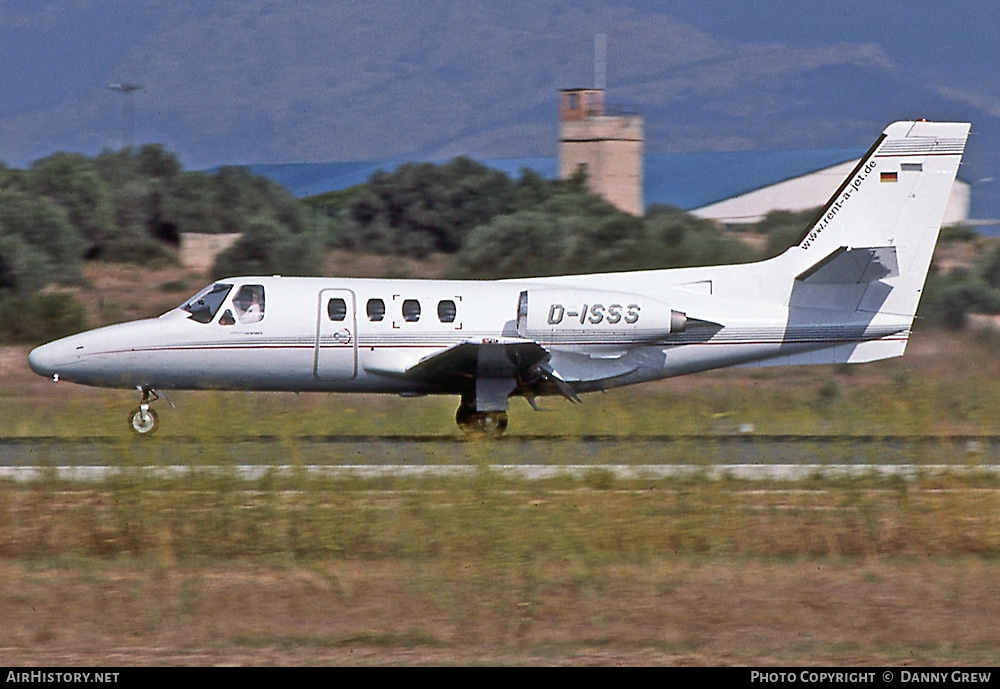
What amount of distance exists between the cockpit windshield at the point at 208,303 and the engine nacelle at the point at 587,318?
3.80 m

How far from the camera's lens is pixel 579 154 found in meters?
67.7

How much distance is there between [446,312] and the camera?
17.3 metres

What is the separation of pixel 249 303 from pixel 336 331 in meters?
1.17

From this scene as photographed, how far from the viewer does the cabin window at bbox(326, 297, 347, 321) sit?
17.0 metres

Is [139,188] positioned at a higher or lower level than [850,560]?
higher

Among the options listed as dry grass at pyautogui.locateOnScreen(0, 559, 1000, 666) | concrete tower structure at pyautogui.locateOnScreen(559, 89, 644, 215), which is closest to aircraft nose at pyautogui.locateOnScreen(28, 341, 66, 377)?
dry grass at pyautogui.locateOnScreen(0, 559, 1000, 666)

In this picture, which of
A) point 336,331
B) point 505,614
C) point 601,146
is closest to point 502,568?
point 505,614

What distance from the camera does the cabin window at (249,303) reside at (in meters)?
17.0

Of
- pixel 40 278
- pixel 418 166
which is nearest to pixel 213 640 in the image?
pixel 40 278

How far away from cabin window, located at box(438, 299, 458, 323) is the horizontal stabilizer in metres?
4.82

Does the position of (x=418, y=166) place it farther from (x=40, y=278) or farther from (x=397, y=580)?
(x=397, y=580)

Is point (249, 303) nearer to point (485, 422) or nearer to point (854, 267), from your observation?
point (485, 422)

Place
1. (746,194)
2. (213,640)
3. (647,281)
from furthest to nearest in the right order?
(746,194) → (647,281) → (213,640)
